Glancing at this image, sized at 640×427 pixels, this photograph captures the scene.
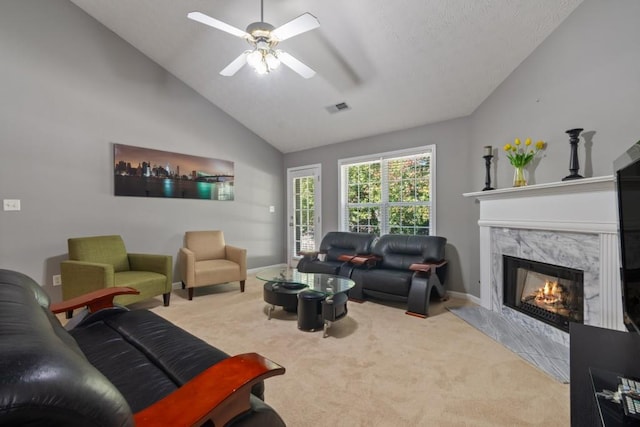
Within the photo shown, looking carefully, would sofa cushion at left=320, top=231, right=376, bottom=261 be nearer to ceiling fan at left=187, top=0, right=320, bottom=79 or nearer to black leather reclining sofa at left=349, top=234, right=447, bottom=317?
black leather reclining sofa at left=349, top=234, right=447, bottom=317

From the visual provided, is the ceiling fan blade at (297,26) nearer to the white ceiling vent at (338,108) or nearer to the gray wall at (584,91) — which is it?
the white ceiling vent at (338,108)

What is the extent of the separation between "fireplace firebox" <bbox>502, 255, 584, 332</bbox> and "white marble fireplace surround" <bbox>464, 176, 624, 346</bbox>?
6 centimetres

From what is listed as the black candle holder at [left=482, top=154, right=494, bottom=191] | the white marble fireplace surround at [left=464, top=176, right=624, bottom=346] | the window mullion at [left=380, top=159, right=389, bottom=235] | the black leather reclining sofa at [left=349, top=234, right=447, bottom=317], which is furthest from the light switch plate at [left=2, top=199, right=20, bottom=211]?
the black candle holder at [left=482, top=154, right=494, bottom=191]

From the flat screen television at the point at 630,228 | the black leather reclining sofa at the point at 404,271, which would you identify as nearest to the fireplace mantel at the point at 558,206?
the black leather reclining sofa at the point at 404,271

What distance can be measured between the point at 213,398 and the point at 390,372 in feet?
5.07

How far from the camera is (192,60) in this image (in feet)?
12.7

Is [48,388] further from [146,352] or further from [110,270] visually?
[110,270]

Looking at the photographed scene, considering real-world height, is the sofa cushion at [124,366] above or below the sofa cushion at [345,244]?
below

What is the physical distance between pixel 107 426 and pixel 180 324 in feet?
8.85

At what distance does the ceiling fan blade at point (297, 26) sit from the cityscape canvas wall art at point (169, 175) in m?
2.70

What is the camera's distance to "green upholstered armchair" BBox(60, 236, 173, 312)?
2928 mm

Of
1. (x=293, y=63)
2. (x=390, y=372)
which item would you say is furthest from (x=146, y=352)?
(x=293, y=63)

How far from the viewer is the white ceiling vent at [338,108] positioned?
413 centimetres

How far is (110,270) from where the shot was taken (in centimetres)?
289
